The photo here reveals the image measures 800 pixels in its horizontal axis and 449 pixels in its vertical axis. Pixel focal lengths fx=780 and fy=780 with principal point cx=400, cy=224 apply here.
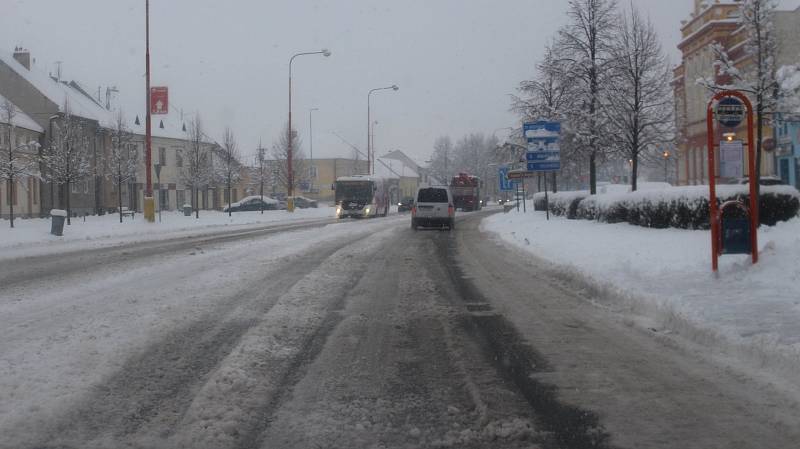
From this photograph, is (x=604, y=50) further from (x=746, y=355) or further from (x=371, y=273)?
(x=746, y=355)

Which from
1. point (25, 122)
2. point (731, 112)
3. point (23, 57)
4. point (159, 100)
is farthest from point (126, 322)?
point (23, 57)

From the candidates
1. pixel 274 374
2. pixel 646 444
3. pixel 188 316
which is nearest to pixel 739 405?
pixel 646 444

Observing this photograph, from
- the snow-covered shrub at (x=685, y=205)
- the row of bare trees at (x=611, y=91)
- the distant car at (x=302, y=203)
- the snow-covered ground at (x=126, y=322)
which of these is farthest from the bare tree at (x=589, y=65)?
the distant car at (x=302, y=203)

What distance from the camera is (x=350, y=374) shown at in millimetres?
6109

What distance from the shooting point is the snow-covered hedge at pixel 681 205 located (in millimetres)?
16156

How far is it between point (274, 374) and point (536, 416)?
2.12 metres

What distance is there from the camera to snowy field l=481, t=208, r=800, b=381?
7059 millimetres

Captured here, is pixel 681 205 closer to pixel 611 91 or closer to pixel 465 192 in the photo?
pixel 611 91

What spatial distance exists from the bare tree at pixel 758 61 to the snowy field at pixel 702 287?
19.6 feet

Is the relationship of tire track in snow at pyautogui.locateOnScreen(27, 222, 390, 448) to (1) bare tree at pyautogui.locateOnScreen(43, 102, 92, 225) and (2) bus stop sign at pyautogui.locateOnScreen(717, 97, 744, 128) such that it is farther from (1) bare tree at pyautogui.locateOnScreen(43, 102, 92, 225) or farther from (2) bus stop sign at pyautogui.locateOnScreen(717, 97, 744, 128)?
(1) bare tree at pyautogui.locateOnScreen(43, 102, 92, 225)

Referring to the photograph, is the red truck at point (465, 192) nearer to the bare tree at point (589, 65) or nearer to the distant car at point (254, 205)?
the distant car at point (254, 205)

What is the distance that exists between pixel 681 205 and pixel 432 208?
14.2m

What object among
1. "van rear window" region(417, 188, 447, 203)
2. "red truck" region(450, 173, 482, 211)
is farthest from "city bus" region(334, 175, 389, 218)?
"van rear window" region(417, 188, 447, 203)

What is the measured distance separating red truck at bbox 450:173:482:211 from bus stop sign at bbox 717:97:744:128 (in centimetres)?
5672
